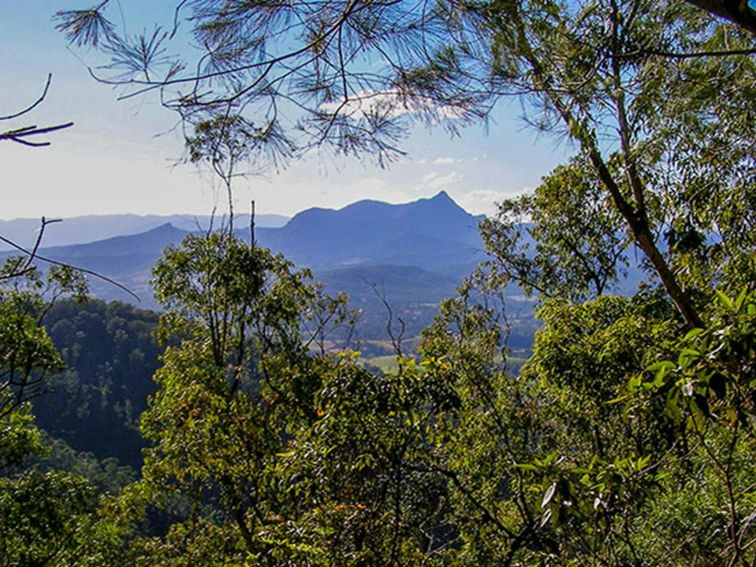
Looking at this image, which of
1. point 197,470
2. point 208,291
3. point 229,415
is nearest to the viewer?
point 229,415

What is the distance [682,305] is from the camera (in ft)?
11.7

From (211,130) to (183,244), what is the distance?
11.9 ft

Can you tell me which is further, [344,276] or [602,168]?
[344,276]

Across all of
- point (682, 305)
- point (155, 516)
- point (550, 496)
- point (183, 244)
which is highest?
point (183, 244)

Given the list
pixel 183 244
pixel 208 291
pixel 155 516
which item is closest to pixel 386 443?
pixel 208 291

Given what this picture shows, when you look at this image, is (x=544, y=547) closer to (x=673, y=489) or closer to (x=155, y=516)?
(x=673, y=489)

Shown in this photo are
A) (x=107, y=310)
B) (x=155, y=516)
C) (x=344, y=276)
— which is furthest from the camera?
(x=344, y=276)

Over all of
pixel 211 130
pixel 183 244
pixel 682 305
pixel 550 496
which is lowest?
pixel 550 496

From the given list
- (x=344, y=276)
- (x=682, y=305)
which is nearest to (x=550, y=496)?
(x=682, y=305)

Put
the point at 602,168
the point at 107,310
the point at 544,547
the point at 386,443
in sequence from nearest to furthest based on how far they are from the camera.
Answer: the point at 544,547, the point at 386,443, the point at 602,168, the point at 107,310

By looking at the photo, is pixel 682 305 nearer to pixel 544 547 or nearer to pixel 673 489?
pixel 673 489

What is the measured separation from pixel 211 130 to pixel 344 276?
138 meters

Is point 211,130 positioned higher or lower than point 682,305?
higher

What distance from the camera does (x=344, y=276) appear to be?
140m
